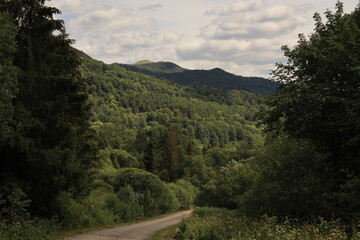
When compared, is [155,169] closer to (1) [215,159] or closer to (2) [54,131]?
(1) [215,159]

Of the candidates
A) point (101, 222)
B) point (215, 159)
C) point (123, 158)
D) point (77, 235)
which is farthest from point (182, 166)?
point (77, 235)

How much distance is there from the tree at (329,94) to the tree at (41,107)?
10165 mm

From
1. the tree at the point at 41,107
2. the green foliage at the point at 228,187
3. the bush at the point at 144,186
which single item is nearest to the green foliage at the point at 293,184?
the tree at the point at 41,107

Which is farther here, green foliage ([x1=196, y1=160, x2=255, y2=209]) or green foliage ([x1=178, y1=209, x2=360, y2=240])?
green foliage ([x1=196, y1=160, x2=255, y2=209])

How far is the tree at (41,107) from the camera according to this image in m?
15.6

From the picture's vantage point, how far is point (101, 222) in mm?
22547

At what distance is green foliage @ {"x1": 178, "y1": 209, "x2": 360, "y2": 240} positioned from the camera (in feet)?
30.5

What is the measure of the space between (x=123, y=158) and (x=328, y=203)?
207ft

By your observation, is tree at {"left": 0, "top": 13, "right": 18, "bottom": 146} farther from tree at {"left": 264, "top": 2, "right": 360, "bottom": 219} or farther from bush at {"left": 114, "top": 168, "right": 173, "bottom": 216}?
bush at {"left": 114, "top": 168, "right": 173, "bottom": 216}

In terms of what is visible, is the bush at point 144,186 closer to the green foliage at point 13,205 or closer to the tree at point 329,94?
the green foliage at point 13,205

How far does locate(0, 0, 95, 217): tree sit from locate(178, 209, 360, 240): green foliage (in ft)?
21.7

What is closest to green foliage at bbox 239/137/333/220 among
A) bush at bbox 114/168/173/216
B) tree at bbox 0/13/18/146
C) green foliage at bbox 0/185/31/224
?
green foliage at bbox 0/185/31/224

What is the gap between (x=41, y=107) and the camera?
1602 cm

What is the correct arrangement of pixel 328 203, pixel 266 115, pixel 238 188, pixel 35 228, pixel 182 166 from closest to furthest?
pixel 328 203, pixel 35 228, pixel 266 115, pixel 238 188, pixel 182 166
